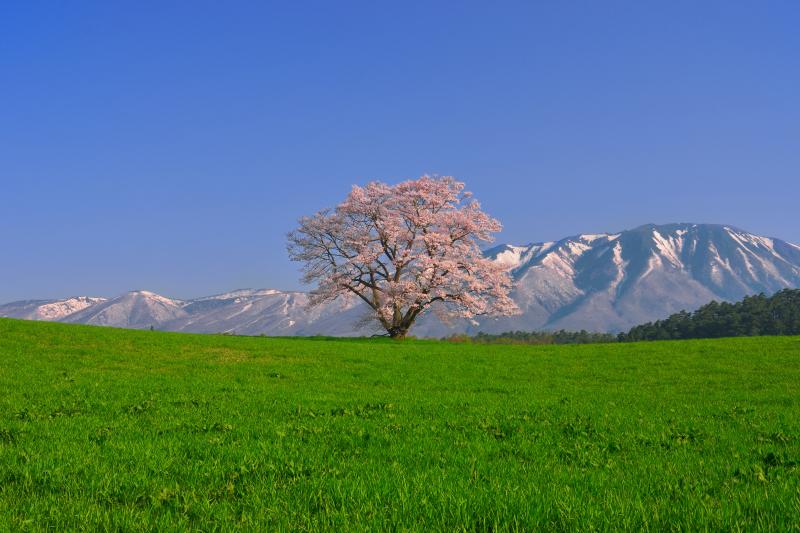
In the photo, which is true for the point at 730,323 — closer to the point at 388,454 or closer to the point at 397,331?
the point at 397,331

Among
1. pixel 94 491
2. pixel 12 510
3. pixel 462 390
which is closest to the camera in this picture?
pixel 12 510

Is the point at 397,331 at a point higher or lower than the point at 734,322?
higher

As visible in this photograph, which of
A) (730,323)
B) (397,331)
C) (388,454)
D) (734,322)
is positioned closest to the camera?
(388,454)

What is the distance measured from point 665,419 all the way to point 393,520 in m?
12.6

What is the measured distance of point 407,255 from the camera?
7444 cm

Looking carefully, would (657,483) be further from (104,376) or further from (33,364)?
(33,364)

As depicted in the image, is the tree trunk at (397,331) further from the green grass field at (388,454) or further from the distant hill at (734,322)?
the distant hill at (734,322)

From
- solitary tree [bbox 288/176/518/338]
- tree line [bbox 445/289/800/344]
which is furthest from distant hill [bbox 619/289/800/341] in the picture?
solitary tree [bbox 288/176/518/338]

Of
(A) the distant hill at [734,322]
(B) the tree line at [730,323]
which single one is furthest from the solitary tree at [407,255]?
(A) the distant hill at [734,322]

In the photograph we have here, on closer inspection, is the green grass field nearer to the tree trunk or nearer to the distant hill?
the tree trunk

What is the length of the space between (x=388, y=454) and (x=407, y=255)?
6348cm

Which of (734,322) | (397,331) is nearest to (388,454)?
(397,331)

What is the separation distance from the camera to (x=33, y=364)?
30.7 metres

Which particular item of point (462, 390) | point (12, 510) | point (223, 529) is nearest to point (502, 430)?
point (223, 529)
